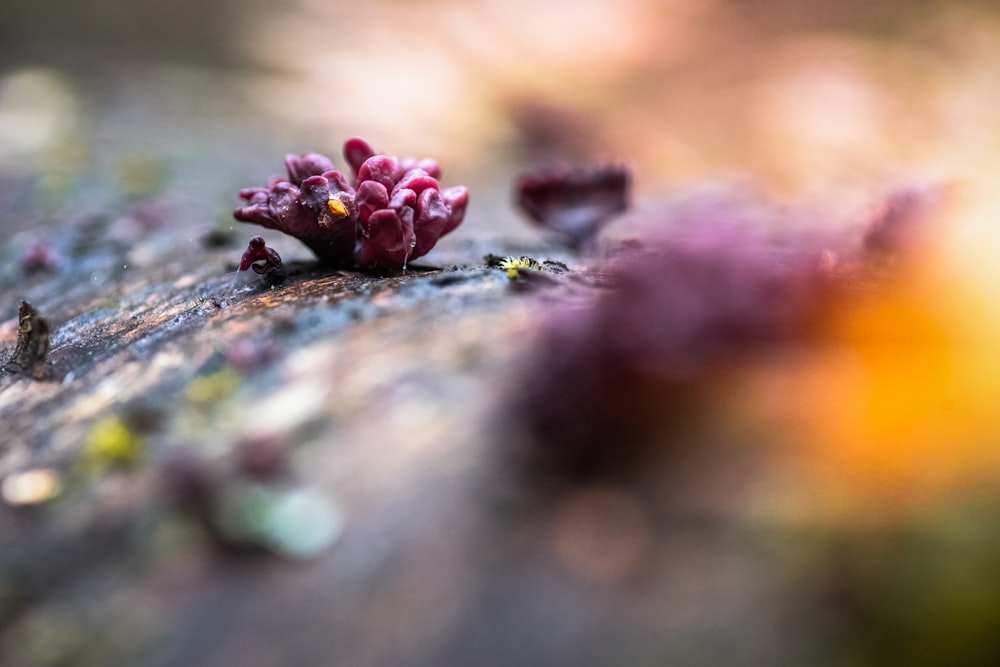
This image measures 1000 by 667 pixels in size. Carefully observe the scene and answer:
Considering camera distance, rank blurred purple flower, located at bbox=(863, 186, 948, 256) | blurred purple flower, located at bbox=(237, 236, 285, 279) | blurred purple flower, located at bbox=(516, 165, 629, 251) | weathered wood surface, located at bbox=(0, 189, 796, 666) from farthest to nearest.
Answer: blurred purple flower, located at bbox=(516, 165, 629, 251) < blurred purple flower, located at bbox=(863, 186, 948, 256) < blurred purple flower, located at bbox=(237, 236, 285, 279) < weathered wood surface, located at bbox=(0, 189, 796, 666)

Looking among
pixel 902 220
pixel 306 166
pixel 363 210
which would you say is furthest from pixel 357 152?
pixel 902 220

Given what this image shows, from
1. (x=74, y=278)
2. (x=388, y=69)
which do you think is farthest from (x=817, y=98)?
(x=74, y=278)

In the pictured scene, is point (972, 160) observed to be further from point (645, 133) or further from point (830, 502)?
point (830, 502)

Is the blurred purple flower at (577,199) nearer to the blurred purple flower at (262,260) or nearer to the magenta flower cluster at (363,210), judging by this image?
the magenta flower cluster at (363,210)

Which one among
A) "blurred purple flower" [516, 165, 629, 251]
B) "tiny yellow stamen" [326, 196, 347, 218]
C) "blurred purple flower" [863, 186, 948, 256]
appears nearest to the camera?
"tiny yellow stamen" [326, 196, 347, 218]

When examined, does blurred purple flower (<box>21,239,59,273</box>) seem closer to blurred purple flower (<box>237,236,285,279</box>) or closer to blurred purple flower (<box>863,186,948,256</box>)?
blurred purple flower (<box>237,236,285,279</box>)

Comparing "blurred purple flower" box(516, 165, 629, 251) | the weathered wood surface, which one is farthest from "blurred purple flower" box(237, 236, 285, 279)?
"blurred purple flower" box(516, 165, 629, 251)

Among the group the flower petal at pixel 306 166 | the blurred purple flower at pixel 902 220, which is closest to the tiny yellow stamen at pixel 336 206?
the flower petal at pixel 306 166
